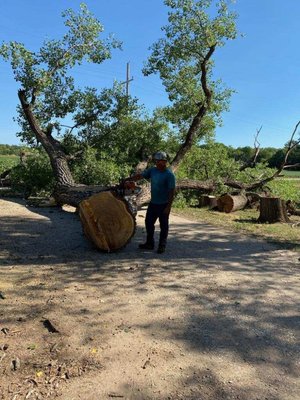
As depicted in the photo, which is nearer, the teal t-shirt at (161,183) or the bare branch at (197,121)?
the teal t-shirt at (161,183)

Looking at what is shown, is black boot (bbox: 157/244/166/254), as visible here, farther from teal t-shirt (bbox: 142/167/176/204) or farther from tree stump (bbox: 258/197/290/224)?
tree stump (bbox: 258/197/290/224)

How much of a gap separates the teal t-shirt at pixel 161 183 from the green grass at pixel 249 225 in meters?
2.78

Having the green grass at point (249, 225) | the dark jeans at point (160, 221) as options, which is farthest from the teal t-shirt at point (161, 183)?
the green grass at point (249, 225)

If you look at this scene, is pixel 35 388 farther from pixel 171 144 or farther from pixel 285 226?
pixel 171 144

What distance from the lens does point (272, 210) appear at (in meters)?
10.5

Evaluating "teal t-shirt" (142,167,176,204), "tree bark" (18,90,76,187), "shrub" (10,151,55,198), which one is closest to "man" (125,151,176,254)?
"teal t-shirt" (142,167,176,204)

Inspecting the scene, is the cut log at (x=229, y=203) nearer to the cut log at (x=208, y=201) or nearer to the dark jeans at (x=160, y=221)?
the cut log at (x=208, y=201)

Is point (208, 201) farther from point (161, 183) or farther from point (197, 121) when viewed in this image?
A: point (161, 183)

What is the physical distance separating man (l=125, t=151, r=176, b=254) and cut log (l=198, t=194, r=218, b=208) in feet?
22.5

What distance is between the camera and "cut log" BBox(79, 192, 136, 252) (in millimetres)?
6286

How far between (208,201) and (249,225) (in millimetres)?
3558

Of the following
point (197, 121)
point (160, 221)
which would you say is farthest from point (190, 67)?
point (160, 221)

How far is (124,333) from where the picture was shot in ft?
11.4

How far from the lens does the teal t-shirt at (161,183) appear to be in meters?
6.22
